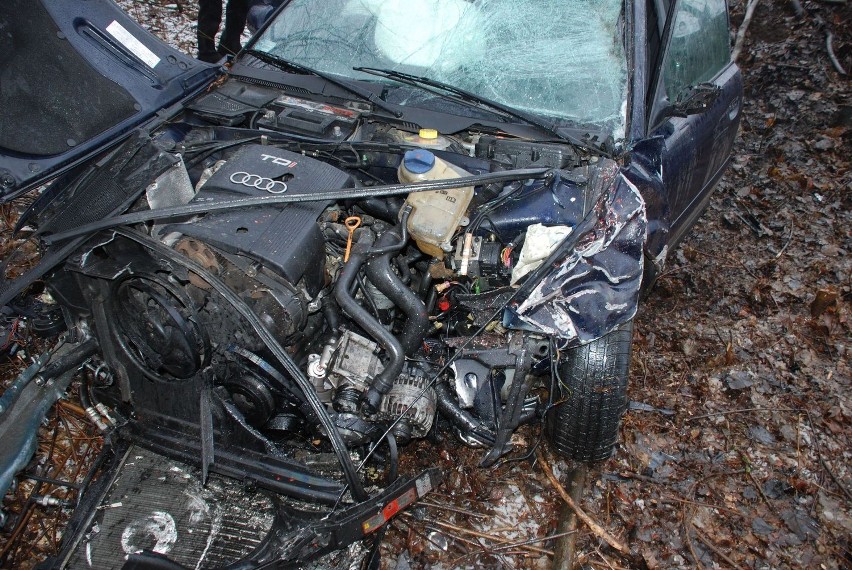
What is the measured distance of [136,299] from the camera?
2197 mm

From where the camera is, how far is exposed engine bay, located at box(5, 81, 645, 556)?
215cm

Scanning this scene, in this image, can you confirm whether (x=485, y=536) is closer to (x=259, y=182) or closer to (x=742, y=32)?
(x=259, y=182)

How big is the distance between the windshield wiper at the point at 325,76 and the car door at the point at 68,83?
0.47 meters

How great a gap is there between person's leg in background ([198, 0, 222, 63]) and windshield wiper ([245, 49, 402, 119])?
2.29 m

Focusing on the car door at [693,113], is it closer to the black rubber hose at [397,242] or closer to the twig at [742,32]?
the black rubber hose at [397,242]

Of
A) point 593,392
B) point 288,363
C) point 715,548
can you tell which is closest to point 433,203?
point 288,363

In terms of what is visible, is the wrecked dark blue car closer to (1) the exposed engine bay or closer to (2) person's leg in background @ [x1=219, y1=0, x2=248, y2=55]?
(1) the exposed engine bay

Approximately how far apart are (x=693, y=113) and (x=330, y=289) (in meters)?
1.79

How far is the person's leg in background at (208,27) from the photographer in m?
5.14

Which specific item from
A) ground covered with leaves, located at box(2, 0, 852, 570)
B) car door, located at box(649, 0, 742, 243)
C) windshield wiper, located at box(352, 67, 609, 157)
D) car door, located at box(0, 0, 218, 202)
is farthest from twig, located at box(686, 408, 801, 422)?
car door, located at box(0, 0, 218, 202)

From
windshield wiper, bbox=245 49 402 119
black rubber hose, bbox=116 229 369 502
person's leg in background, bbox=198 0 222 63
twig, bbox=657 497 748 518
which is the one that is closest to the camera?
black rubber hose, bbox=116 229 369 502

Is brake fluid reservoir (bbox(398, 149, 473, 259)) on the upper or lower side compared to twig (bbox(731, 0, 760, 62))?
lower

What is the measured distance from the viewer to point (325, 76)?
2.91 m

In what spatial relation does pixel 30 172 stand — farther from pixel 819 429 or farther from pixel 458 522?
pixel 819 429
